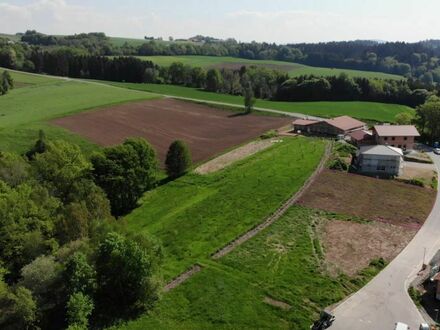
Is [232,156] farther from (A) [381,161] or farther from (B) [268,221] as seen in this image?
(B) [268,221]

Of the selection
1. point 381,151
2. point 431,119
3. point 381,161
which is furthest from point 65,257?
point 431,119

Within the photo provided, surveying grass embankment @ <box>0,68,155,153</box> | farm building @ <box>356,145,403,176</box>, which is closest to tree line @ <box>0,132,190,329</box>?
grass embankment @ <box>0,68,155,153</box>

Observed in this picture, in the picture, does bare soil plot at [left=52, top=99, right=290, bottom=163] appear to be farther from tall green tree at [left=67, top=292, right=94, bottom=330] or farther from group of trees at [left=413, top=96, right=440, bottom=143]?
tall green tree at [left=67, top=292, right=94, bottom=330]

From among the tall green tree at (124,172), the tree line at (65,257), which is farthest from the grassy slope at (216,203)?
the tree line at (65,257)

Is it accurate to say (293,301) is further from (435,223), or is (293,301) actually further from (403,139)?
(403,139)

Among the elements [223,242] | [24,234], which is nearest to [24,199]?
[24,234]
